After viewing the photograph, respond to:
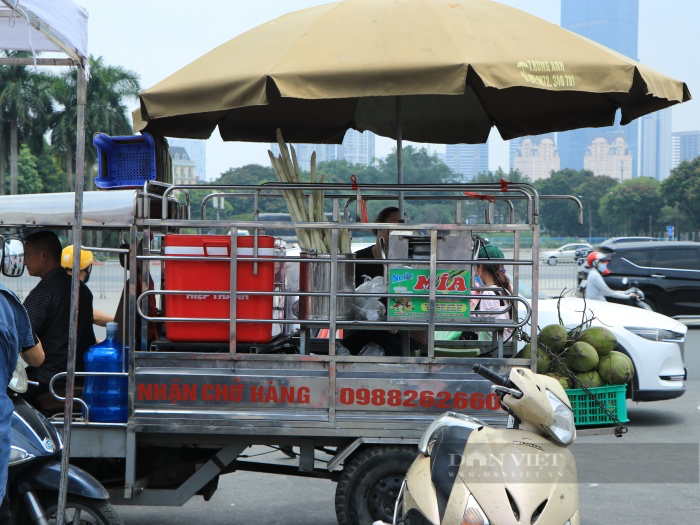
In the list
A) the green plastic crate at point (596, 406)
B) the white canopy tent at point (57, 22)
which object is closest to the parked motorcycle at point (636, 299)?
the green plastic crate at point (596, 406)

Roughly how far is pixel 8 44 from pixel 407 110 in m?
3.41

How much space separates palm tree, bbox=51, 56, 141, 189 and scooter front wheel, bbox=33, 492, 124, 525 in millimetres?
48927

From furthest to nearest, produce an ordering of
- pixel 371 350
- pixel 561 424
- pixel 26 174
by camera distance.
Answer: pixel 26 174 < pixel 371 350 < pixel 561 424

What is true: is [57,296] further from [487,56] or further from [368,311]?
[487,56]

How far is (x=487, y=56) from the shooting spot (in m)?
4.39

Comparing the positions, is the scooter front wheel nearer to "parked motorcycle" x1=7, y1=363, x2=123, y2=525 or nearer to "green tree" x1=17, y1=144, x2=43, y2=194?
"parked motorcycle" x1=7, y1=363, x2=123, y2=525

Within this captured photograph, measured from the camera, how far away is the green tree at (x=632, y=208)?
8500cm

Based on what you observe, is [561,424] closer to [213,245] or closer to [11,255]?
[213,245]

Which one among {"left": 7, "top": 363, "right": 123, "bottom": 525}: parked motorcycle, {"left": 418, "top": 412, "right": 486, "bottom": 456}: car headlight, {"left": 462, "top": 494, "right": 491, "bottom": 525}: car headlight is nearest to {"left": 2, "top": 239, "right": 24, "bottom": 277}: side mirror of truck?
{"left": 7, "top": 363, "right": 123, "bottom": 525}: parked motorcycle

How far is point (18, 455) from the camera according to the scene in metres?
3.84

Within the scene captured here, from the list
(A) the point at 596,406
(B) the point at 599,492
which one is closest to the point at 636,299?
(B) the point at 599,492

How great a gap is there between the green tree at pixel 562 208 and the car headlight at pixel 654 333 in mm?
63642

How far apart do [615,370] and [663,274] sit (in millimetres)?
12361

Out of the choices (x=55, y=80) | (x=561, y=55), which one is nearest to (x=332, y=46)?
(x=561, y=55)
